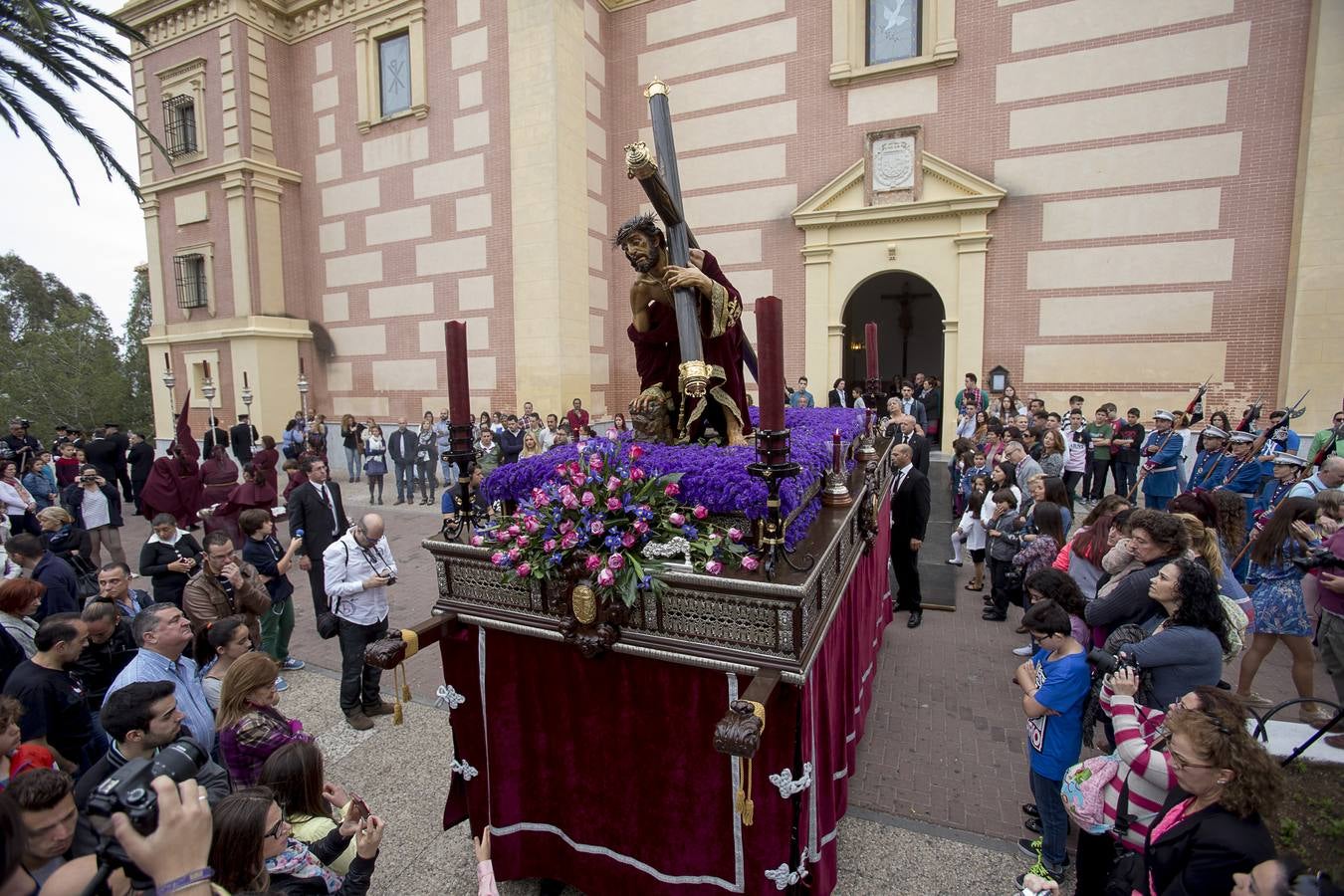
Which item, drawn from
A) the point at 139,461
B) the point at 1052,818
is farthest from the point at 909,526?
the point at 139,461

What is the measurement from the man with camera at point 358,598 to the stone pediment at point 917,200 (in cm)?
1294

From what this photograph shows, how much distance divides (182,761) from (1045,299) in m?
15.5

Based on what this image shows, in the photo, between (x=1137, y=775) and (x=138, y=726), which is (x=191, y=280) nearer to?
(x=138, y=726)

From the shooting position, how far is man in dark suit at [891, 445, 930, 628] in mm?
6980

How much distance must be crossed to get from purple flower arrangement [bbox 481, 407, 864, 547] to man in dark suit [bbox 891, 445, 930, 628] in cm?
314

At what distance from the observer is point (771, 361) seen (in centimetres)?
245

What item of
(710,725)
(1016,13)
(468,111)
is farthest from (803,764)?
(468,111)

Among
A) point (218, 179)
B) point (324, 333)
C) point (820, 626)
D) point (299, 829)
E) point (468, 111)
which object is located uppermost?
point (468, 111)

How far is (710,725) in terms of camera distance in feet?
9.53

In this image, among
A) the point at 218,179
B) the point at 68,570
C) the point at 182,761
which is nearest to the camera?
the point at 182,761

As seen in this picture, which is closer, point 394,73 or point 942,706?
point 942,706

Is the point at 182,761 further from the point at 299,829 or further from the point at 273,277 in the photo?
the point at 273,277

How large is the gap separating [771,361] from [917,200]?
543 inches

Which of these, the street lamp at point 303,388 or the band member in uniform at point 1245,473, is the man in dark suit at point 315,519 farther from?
the street lamp at point 303,388
